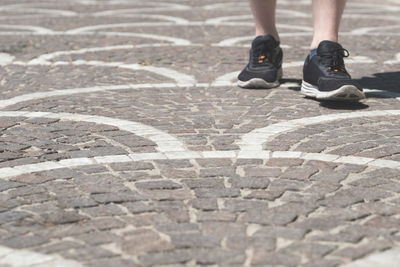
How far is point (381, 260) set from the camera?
2.73 metres

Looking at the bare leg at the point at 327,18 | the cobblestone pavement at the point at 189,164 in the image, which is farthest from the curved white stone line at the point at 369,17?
the bare leg at the point at 327,18

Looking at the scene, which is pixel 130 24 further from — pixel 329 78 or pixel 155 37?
pixel 329 78

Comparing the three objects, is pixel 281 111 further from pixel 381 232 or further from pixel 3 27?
pixel 3 27

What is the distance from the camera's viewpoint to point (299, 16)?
1297 centimetres

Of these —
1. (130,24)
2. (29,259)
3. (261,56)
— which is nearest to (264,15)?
(261,56)

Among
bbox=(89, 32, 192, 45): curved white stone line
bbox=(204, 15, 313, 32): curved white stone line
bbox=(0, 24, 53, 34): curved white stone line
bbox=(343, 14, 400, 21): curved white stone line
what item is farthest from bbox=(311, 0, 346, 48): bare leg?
bbox=(343, 14, 400, 21): curved white stone line

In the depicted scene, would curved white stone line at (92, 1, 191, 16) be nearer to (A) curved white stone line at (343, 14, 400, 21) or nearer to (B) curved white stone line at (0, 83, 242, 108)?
(A) curved white stone line at (343, 14, 400, 21)

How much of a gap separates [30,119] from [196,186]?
1.95 meters

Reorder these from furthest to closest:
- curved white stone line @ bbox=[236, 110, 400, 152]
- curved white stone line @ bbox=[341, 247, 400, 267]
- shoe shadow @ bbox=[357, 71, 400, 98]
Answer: shoe shadow @ bbox=[357, 71, 400, 98], curved white stone line @ bbox=[236, 110, 400, 152], curved white stone line @ bbox=[341, 247, 400, 267]

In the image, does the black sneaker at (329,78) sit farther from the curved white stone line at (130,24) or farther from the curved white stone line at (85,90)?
the curved white stone line at (130,24)

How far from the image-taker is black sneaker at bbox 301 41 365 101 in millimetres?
5348

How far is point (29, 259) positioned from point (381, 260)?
1.27 meters

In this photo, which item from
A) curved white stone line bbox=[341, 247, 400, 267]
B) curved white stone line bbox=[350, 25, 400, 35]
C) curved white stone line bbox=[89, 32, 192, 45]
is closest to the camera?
curved white stone line bbox=[341, 247, 400, 267]

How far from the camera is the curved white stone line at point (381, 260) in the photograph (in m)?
2.69
